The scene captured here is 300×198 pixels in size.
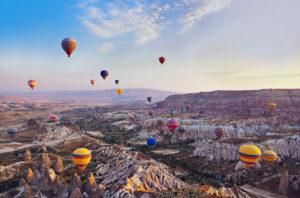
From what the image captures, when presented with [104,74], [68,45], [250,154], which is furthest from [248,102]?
[68,45]

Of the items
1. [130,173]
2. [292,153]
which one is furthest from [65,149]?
[292,153]

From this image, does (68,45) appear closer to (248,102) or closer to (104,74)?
(104,74)

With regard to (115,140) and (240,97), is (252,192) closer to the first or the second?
(115,140)

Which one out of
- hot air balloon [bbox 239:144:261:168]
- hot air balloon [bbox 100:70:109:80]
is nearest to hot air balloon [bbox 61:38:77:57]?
hot air balloon [bbox 100:70:109:80]

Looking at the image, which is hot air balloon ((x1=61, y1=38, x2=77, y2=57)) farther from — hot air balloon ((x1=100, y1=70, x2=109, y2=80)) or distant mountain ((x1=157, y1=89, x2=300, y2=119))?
distant mountain ((x1=157, y1=89, x2=300, y2=119))

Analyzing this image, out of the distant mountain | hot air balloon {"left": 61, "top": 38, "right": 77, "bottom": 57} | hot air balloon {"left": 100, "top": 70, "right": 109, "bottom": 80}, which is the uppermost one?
hot air balloon {"left": 61, "top": 38, "right": 77, "bottom": 57}

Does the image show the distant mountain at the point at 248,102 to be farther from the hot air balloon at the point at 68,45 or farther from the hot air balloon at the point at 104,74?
the hot air balloon at the point at 68,45

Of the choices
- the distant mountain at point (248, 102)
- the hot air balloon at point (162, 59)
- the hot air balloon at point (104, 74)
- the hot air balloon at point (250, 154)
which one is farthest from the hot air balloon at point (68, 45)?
the distant mountain at point (248, 102)

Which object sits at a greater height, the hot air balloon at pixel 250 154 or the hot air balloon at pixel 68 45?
the hot air balloon at pixel 68 45
